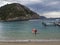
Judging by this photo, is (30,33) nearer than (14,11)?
Yes

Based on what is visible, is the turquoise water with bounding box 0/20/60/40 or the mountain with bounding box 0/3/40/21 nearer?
the turquoise water with bounding box 0/20/60/40

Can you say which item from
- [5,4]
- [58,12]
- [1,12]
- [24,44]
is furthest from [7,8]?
[24,44]

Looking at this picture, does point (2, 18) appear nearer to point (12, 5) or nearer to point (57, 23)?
point (12, 5)

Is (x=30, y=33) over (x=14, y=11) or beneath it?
beneath

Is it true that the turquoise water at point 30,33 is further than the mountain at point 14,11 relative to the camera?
No

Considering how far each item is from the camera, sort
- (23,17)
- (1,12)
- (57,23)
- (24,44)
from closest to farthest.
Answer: (24,44) < (1,12) < (23,17) < (57,23)

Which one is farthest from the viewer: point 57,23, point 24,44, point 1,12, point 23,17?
point 57,23

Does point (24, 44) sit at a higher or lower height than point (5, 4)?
lower

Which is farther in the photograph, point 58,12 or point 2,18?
point 2,18

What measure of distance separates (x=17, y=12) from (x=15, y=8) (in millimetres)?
336

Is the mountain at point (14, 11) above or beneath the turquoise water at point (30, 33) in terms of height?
above

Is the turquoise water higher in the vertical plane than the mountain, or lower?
lower

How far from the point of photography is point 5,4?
11.4 meters

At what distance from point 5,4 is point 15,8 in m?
1.56
